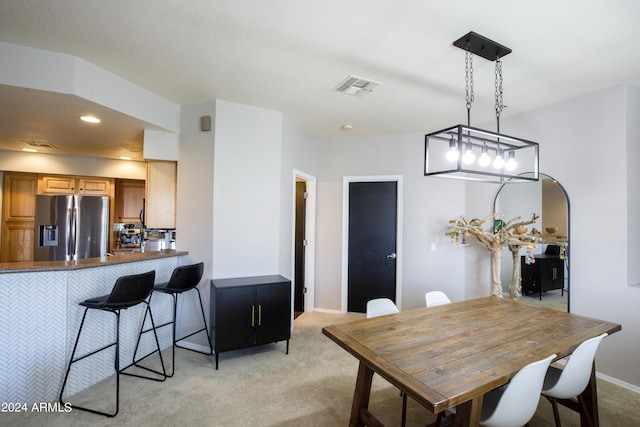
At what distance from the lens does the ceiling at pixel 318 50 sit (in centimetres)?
184

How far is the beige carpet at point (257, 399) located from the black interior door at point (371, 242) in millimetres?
1471

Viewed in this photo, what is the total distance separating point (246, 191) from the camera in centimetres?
334

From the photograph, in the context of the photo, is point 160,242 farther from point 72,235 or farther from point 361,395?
point 361,395

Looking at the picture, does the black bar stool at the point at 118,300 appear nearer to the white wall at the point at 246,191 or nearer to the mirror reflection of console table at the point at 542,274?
the white wall at the point at 246,191

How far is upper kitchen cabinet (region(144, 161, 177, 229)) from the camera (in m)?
3.48

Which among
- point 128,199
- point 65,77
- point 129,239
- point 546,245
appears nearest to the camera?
point 65,77

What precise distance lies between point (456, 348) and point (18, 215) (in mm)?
6296

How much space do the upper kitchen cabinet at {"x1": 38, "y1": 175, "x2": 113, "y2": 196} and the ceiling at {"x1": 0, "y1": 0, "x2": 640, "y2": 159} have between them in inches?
63.3

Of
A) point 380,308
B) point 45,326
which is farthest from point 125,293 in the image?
point 380,308

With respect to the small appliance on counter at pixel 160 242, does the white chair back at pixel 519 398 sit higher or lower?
lower

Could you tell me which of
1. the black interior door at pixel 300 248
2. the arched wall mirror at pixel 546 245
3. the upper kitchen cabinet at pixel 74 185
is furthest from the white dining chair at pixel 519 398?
the upper kitchen cabinet at pixel 74 185

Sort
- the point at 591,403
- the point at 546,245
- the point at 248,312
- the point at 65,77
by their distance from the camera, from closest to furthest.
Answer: the point at 591,403 < the point at 65,77 < the point at 248,312 < the point at 546,245

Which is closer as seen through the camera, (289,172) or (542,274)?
(542,274)

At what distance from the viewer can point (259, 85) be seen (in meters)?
2.87
